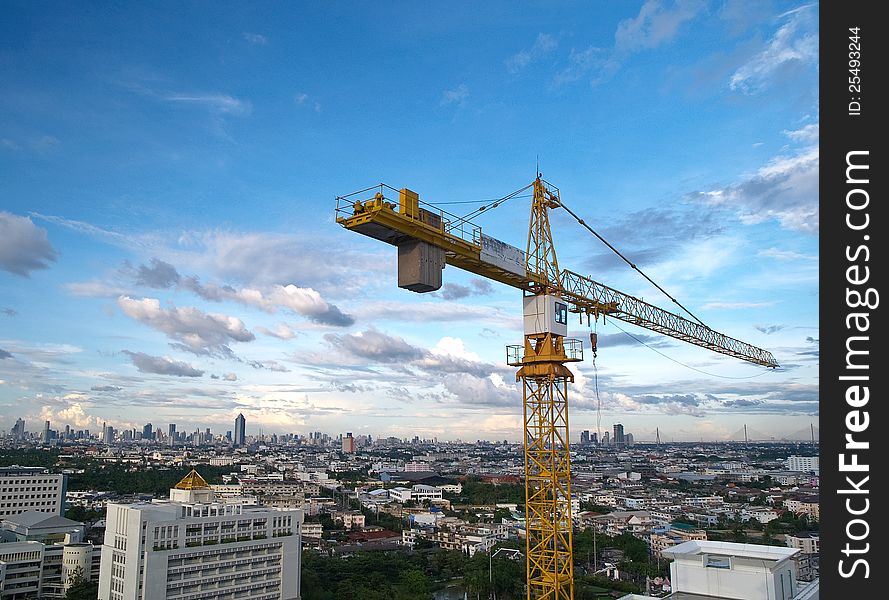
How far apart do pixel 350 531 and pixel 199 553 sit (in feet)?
73.6

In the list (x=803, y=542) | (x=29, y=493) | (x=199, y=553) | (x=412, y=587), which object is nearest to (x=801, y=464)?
(x=803, y=542)

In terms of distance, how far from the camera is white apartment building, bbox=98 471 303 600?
18.9m

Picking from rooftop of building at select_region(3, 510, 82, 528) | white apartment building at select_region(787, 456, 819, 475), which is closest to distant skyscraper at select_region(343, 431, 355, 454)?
white apartment building at select_region(787, 456, 819, 475)

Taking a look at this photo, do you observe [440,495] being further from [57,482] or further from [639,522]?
[57,482]

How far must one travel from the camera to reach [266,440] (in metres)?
190

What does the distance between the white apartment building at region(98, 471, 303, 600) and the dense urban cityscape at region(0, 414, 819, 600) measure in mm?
43

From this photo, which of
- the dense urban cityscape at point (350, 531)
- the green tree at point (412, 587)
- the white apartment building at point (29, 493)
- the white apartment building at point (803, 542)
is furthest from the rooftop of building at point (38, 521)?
the white apartment building at point (803, 542)

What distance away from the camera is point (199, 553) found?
65.7ft

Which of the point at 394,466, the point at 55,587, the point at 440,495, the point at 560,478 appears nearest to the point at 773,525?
the point at 440,495

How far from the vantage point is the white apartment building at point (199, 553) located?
62.0 feet

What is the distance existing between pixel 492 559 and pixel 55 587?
1719cm

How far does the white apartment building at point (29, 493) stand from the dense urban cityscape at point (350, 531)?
0.07 m

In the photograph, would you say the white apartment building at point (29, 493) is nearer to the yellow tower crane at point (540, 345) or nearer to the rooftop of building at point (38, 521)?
the rooftop of building at point (38, 521)
